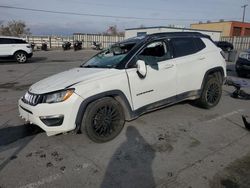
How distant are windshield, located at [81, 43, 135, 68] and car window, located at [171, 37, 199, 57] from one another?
0.96m

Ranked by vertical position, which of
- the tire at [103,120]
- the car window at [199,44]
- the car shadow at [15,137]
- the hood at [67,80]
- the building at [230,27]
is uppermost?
the building at [230,27]

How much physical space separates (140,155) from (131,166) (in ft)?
1.12

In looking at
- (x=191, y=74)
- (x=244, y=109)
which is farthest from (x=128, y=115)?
(x=244, y=109)

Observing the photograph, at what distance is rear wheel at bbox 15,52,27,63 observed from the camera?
16.4m

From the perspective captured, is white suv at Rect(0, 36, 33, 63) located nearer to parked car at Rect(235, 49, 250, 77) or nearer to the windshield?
the windshield

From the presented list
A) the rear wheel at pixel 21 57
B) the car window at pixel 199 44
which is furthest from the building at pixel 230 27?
the car window at pixel 199 44

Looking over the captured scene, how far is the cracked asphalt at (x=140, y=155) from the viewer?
3090 millimetres

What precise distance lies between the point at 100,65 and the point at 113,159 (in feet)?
5.97

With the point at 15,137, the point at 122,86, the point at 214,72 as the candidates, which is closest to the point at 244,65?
the point at 214,72

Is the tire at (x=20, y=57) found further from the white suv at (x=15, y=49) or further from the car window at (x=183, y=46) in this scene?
the car window at (x=183, y=46)

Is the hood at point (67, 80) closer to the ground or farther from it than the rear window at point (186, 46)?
closer to the ground

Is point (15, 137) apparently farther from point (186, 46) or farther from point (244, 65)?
point (244, 65)

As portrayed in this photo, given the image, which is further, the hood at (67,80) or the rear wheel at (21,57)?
the rear wheel at (21,57)

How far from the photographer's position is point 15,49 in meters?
16.3
